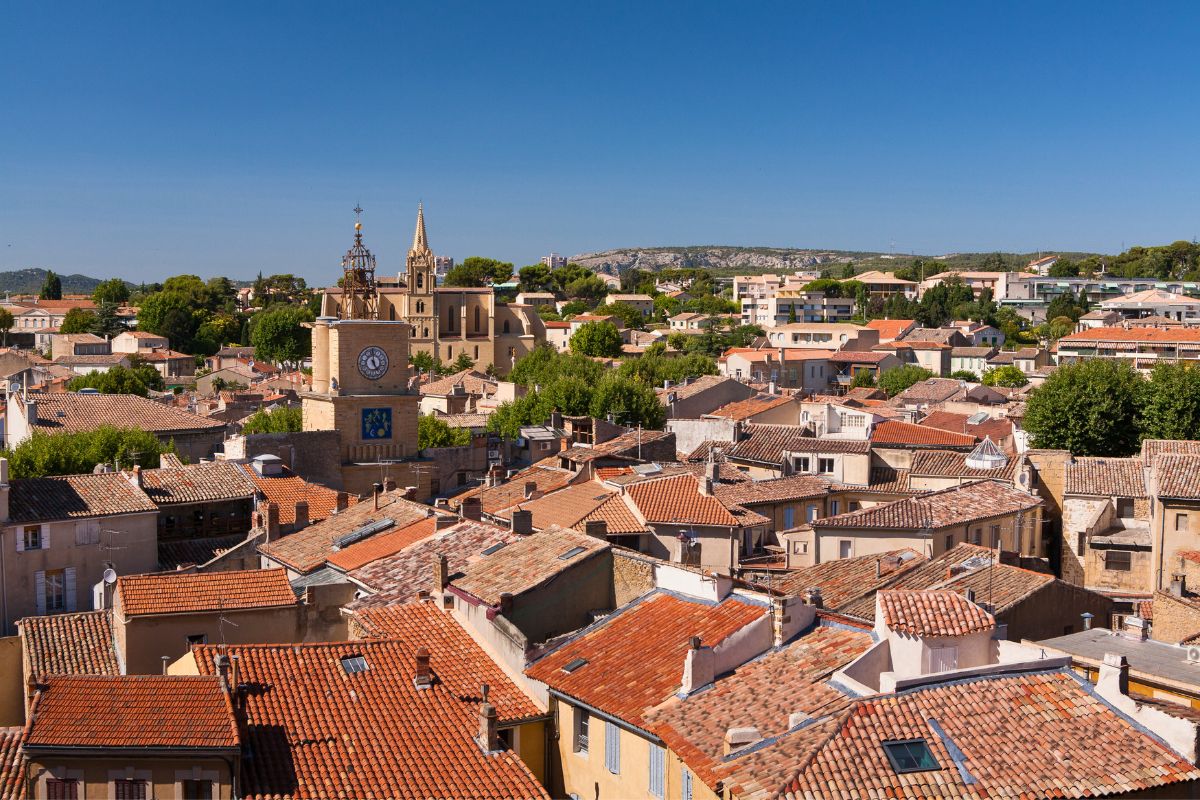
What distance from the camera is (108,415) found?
47031 millimetres

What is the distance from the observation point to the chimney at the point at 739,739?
1248cm

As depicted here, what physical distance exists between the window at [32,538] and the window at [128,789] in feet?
48.0

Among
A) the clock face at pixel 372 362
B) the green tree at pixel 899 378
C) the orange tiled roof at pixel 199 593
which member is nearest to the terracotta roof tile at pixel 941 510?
the orange tiled roof at pixel 199 593

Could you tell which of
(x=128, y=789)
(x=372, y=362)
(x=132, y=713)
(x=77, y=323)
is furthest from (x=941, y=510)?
(x=77, y=323)

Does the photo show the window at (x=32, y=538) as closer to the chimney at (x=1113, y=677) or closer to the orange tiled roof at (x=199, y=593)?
the orange tiled roof at (x=199, y=593)

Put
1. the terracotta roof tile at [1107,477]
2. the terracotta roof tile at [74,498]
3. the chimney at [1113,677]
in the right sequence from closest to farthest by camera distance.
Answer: the chimney at [1113,677] → the terracotta roof tile at [74,498] → the terracotta roof tile at [1107,477]

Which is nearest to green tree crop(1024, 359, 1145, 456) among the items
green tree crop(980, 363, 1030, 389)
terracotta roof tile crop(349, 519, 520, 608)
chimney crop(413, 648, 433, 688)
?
terracotta roof tile crop(349, 519, 520, 608)

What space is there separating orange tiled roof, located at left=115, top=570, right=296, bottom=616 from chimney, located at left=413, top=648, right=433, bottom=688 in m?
4.03

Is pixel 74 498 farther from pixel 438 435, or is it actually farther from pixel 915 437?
pixel 915 437

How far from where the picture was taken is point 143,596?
18391 millimetres

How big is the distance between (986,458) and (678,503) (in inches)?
494

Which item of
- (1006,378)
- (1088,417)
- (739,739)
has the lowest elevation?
(1006,378)

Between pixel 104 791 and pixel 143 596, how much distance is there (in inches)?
247

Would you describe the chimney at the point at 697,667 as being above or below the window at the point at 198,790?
above
